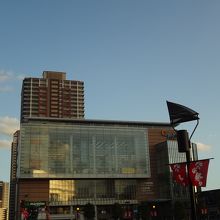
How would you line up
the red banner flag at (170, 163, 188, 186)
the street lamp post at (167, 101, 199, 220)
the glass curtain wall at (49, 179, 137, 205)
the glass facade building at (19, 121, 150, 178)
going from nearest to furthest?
the street lamp post at (167, 101, 199, 220) < the red banner flag at (170, 163, 188, 186) < the glass facade building at (19, 121, 150, 178) < the glass curtain wall at (49, 179, 137, 205)

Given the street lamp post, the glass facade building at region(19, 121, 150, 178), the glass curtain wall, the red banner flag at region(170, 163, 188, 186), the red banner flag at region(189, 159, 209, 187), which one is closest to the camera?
the street lamp post

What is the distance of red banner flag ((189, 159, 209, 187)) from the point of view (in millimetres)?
15967

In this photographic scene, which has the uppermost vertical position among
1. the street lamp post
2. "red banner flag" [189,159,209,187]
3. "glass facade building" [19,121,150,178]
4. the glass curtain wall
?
"glass facade building" [19,121,150,178]

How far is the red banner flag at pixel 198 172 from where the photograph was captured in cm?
1597

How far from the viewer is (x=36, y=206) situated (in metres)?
145

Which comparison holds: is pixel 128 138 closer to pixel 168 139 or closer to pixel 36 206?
pixel 168 139

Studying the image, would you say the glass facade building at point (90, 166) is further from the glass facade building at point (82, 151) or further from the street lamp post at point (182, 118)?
the street lamp post at point (182, 118)

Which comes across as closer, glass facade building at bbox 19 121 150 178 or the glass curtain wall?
glass facade building at bbox 19 121 150 178

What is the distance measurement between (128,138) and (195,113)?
14454 cm

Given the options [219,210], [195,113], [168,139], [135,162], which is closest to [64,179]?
[135,162]

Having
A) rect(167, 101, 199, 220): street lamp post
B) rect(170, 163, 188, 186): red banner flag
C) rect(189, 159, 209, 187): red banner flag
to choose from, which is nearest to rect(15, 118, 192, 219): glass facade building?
rect(170, 163, 188, 186): red banner flag

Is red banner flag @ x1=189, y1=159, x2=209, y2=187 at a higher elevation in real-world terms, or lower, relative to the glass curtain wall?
lower

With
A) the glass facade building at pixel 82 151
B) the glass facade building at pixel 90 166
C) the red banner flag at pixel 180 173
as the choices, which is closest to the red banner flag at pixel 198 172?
the red banner flag at pixel 180 173

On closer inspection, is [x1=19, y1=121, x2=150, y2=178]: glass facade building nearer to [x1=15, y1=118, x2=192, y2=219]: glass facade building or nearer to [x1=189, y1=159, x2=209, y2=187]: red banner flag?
[x1=15, y1=118, x2=192, y2=219]: glass facade building
